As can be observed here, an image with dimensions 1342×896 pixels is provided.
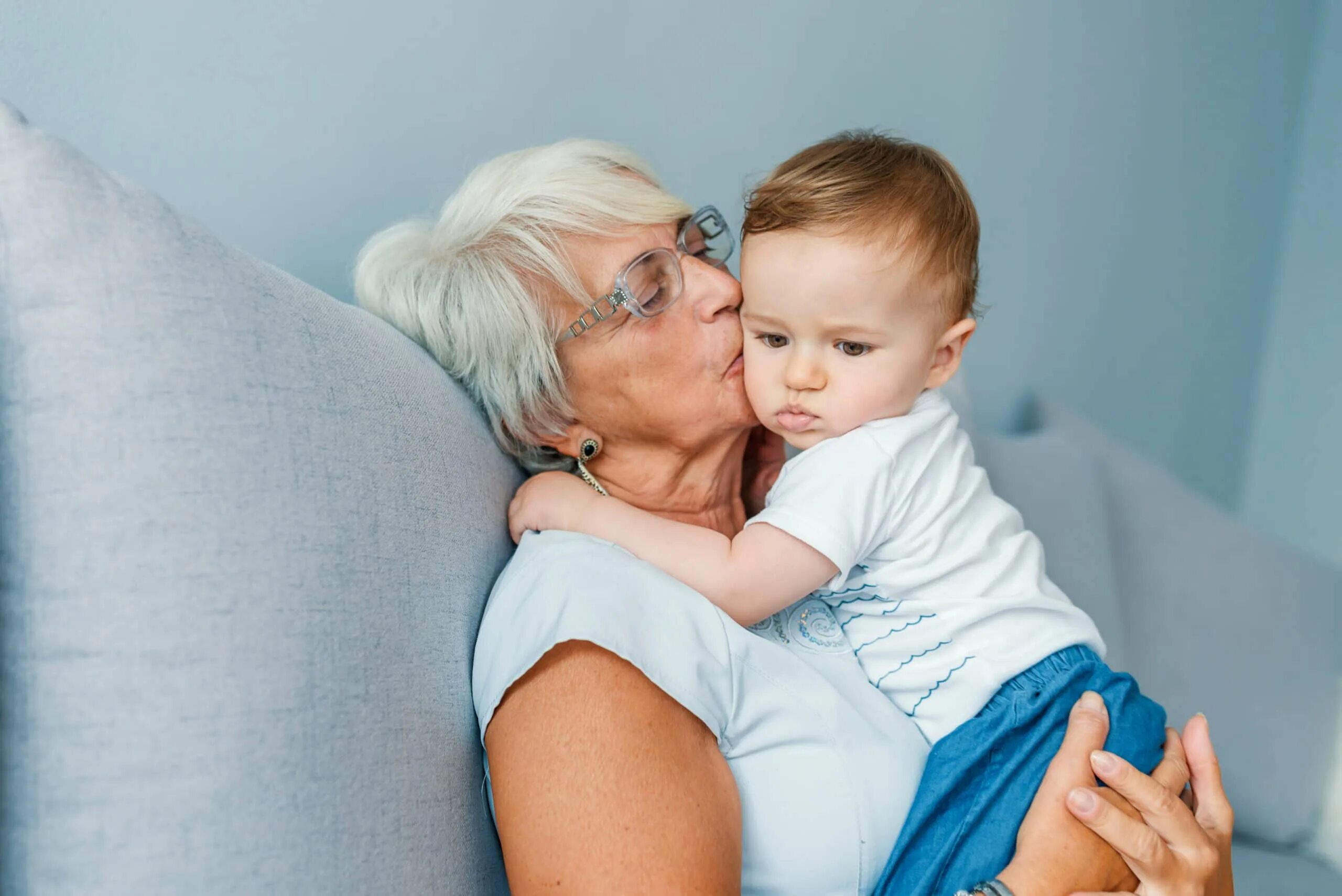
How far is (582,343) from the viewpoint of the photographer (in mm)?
1338

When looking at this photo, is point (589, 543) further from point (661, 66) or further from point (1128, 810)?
point (661, 66)

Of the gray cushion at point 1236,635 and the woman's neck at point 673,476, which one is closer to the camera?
the woman's neck at point 673,476

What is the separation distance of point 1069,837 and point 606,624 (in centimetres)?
57

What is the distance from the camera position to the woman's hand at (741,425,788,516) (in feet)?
5.32

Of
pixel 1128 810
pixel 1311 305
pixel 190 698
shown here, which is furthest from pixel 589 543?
pixel 1311 305

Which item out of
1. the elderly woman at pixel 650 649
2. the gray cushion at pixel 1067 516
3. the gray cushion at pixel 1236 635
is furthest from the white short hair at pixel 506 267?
the gray cushion at pixel 1236 635

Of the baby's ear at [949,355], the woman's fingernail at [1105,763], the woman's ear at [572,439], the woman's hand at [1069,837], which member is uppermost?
the baby's ear at [949,355]

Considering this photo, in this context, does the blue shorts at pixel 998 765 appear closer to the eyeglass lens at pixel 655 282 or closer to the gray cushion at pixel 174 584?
the gray cushion at pixel 174 584

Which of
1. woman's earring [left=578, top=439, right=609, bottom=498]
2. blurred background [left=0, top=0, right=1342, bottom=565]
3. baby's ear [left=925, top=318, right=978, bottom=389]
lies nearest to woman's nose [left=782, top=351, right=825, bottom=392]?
baby's ear [left=925, top=318, right=978, bottom=389]

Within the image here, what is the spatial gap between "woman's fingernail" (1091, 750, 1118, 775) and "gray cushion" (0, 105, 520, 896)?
737 millimetres

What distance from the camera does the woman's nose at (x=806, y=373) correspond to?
46.1 inches

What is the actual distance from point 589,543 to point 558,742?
0.89 ft

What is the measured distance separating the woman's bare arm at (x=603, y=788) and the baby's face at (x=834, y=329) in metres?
0.42

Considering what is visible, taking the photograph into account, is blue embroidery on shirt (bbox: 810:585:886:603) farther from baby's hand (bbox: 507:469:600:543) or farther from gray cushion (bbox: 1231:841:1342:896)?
gray cushion (bbox: 1231:841:1342:896)
